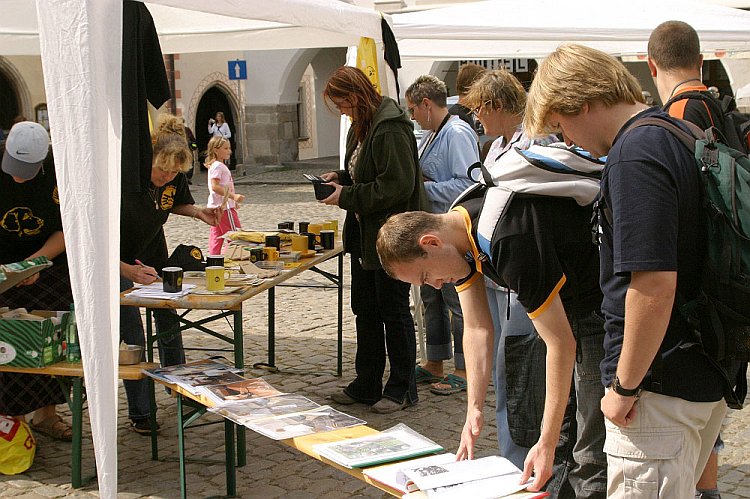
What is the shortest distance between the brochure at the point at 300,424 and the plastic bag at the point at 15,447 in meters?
1.69

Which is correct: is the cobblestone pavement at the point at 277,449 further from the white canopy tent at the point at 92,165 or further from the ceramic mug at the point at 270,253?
the white canopy tent at the point at 92,165

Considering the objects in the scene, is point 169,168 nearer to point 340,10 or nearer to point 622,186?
point 340,10

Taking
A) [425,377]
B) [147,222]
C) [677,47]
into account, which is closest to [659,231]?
[677,47]

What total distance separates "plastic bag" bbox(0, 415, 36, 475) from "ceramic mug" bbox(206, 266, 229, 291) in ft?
3.53

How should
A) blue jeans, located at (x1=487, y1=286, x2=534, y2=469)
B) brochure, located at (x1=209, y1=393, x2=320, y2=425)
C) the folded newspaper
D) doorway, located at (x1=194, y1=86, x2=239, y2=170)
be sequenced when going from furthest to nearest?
doorway, located at (x1=194, y1=86, x2=239, y2=170) < the folded newspaper < brochure, located at (x1=209, y1=393, x2=320, y2=425) < blue jeans, located at (x1=487, y1=286, x2=534, y2=469)

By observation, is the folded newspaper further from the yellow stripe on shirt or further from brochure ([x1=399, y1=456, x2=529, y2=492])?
the yellow stripe on shirt

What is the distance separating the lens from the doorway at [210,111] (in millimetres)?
27297

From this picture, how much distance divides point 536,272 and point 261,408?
4.87ft

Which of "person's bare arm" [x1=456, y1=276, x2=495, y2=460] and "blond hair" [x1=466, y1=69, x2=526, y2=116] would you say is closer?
"person's bare arm" [x1=456, y1=276, x2=495, y2=460]

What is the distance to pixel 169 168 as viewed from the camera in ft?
16.0

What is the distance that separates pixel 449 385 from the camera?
5.65 m

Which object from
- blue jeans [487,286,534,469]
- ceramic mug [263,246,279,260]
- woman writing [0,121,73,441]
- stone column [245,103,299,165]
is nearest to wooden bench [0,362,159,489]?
woman writing [0,121,73,441]

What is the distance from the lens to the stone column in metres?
25.2

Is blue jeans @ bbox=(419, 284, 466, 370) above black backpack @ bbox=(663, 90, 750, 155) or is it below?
below
